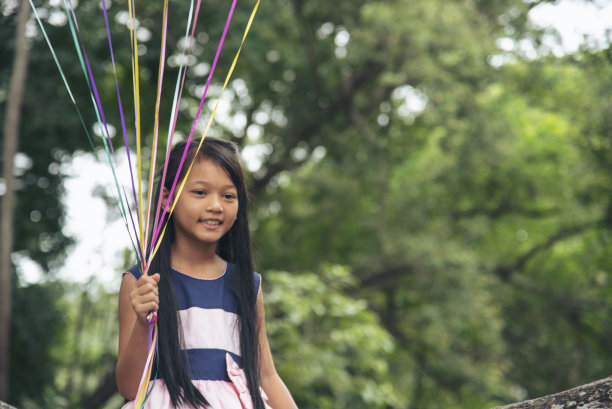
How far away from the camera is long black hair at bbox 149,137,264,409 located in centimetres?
228

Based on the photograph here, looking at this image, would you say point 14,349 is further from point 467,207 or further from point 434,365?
point 467,207

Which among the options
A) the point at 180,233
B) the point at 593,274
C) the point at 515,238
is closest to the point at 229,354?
the point at 180,233

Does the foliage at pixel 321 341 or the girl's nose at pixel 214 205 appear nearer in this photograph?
the girl's nose at pixel 214 205

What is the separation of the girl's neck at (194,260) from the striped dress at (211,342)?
0.07ft

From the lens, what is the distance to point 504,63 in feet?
39.9

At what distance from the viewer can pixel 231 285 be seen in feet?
8.34

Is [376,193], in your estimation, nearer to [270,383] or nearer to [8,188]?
[8,188]

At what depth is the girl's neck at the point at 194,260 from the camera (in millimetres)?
2500

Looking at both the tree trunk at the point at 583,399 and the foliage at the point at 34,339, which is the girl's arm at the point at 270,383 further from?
the foliage at the point at 34,339

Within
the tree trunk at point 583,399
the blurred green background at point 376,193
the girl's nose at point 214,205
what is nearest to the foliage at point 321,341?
the blurred green background at point 376,193

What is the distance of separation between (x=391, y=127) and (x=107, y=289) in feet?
16.5

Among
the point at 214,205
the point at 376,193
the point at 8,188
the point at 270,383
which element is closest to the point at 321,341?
the point at 376,193

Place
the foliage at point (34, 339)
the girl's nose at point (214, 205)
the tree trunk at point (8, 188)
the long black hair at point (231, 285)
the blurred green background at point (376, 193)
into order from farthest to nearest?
the foliage at point (34, 339) < the blurred green background at point (376, 193) < the tree trunk at point (8, 188) < the girl's nose at point (214, 205) < the long black hair at point (231, 285)

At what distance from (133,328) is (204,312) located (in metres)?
0.25
